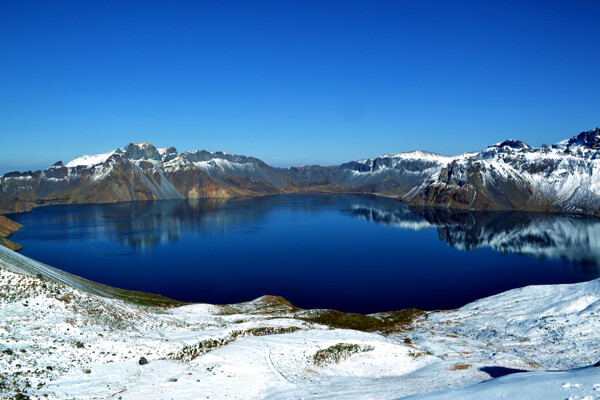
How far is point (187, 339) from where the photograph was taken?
37.6m

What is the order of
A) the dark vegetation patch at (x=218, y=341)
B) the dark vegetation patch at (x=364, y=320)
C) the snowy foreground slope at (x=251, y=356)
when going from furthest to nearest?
the dark vegetation patch at (x=364, y=320)
the dark vegetation patch at (x=218, y=341)
the snowy foreground slope at (x=251, y=356)

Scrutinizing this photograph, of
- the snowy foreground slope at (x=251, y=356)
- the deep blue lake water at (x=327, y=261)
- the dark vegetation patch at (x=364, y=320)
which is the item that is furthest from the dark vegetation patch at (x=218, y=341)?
the deep blue lake water at (x=327, y=261)

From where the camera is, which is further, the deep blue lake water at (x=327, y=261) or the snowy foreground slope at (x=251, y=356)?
the deep blue lake water at (x=327, y=261)

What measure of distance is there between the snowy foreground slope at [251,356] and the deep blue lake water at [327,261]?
110ft

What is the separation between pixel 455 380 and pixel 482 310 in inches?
1600

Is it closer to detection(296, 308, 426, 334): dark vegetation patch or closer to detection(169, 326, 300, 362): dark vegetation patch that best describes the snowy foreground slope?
detection(169, 326, 300, 362): dark vegetation patch

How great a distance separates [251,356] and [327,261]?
87.0 meters

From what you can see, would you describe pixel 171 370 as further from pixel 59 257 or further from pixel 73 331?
pixel 59 257

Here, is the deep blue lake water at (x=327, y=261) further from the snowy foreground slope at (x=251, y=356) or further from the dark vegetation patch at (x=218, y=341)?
the dark vegetation patch at (x=218, y=341)

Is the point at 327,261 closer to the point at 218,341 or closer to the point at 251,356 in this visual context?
the point at 218,341

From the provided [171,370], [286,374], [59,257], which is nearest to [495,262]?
[286,374]

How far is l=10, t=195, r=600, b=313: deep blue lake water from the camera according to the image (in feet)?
294

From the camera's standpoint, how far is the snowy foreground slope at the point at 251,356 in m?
25.5

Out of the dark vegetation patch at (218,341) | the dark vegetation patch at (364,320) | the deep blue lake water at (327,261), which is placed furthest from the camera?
the deep blue lake water at (327,261)
